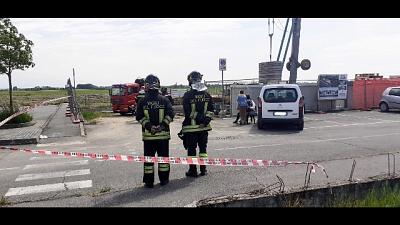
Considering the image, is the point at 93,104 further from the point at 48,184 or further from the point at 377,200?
the point at 377,200

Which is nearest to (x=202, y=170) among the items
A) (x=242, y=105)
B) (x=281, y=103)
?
(x=281, y=103)

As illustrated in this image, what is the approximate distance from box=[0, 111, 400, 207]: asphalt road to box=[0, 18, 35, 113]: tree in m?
6.14

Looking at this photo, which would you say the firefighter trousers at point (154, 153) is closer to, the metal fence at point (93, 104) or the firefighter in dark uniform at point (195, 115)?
the firefighter in dark uniform at point (195, 115)

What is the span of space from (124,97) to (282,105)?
39.4 ft

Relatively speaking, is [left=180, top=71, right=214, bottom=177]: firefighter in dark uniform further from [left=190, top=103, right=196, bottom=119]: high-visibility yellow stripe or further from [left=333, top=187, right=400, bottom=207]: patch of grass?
[left=333, top=187, right=400, bottom=207]: patch of grass

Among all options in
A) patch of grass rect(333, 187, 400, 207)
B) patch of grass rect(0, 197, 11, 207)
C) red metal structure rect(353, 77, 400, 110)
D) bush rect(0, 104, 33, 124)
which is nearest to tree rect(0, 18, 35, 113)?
bush rect(0, 104, 33, 124)

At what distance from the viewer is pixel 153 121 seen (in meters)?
6.06
